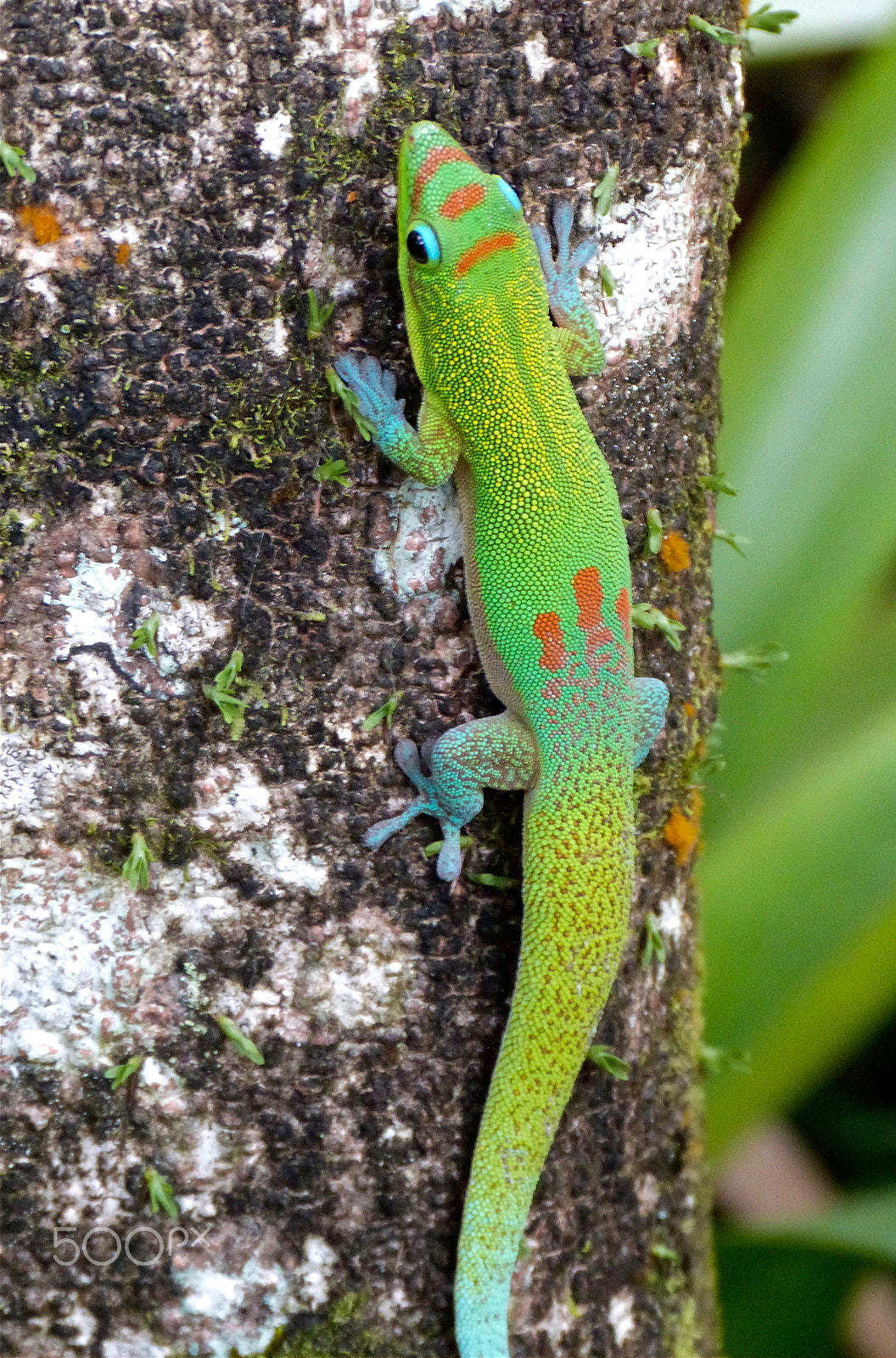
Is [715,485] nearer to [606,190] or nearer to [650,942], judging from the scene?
[606,190]

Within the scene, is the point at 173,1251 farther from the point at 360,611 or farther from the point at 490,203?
the point at 490,203

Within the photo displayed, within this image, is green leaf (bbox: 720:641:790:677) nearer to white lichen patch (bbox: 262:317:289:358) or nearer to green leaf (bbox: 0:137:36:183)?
white lichen patch (bbox: 262:317:289:358)

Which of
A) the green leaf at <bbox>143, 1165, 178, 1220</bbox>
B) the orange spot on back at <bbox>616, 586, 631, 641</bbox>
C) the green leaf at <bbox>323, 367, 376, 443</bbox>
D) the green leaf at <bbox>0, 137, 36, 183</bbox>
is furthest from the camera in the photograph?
the orange spot on back at <bbox>616, 586, 631, 641</bbox>

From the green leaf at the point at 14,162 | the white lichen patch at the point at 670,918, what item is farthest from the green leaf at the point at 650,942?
the green leaf at the point at 14,162

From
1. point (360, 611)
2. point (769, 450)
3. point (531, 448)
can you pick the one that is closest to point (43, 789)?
point (360, 611)

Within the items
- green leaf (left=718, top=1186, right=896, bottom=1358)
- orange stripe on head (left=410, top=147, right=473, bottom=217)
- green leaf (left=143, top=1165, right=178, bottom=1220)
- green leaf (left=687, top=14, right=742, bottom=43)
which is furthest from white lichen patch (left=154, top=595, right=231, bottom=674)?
green leaf (left=718, top=1186, right=896, bottom=1358)

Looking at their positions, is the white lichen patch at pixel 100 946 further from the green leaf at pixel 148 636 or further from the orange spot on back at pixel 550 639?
the orange spot on back at pixel 550 639
